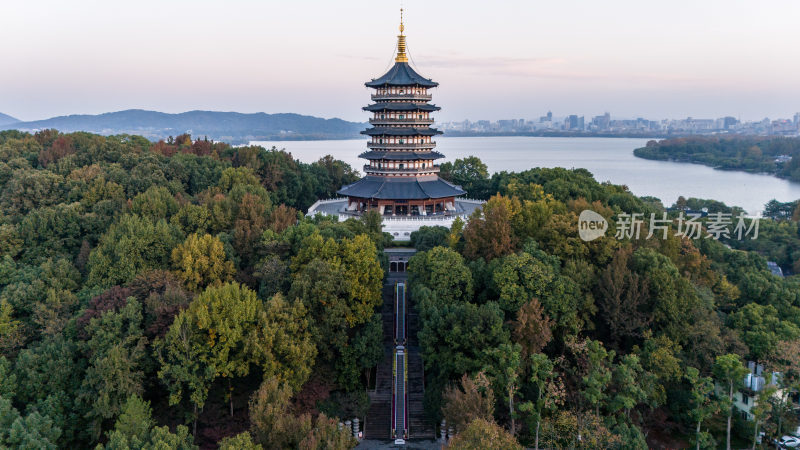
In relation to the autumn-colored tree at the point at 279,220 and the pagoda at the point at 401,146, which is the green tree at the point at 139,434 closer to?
the autumn-colored tree at the point at 279,220

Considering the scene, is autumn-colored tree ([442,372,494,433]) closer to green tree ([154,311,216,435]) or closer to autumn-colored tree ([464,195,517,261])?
green tree ([154,311,216,435])

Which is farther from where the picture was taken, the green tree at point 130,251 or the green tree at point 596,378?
the green tree at point 130,251

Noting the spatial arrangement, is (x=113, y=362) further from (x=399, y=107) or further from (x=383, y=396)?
(x=399, y=107)

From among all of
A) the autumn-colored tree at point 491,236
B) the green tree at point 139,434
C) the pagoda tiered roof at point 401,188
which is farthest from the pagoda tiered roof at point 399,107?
the green tree at point 139,434

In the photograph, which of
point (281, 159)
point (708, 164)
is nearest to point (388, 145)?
point (281, 159)

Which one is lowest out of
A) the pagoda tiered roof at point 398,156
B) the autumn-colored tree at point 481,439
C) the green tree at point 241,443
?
the green tree at point 241,443

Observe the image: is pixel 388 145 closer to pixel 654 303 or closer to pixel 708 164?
pixel 654 303

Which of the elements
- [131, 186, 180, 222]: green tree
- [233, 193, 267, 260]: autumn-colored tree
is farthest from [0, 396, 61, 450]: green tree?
[131, 186, 180, 222]: green tree

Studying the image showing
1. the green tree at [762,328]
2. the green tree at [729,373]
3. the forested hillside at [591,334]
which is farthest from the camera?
the green tree at [762,328]
